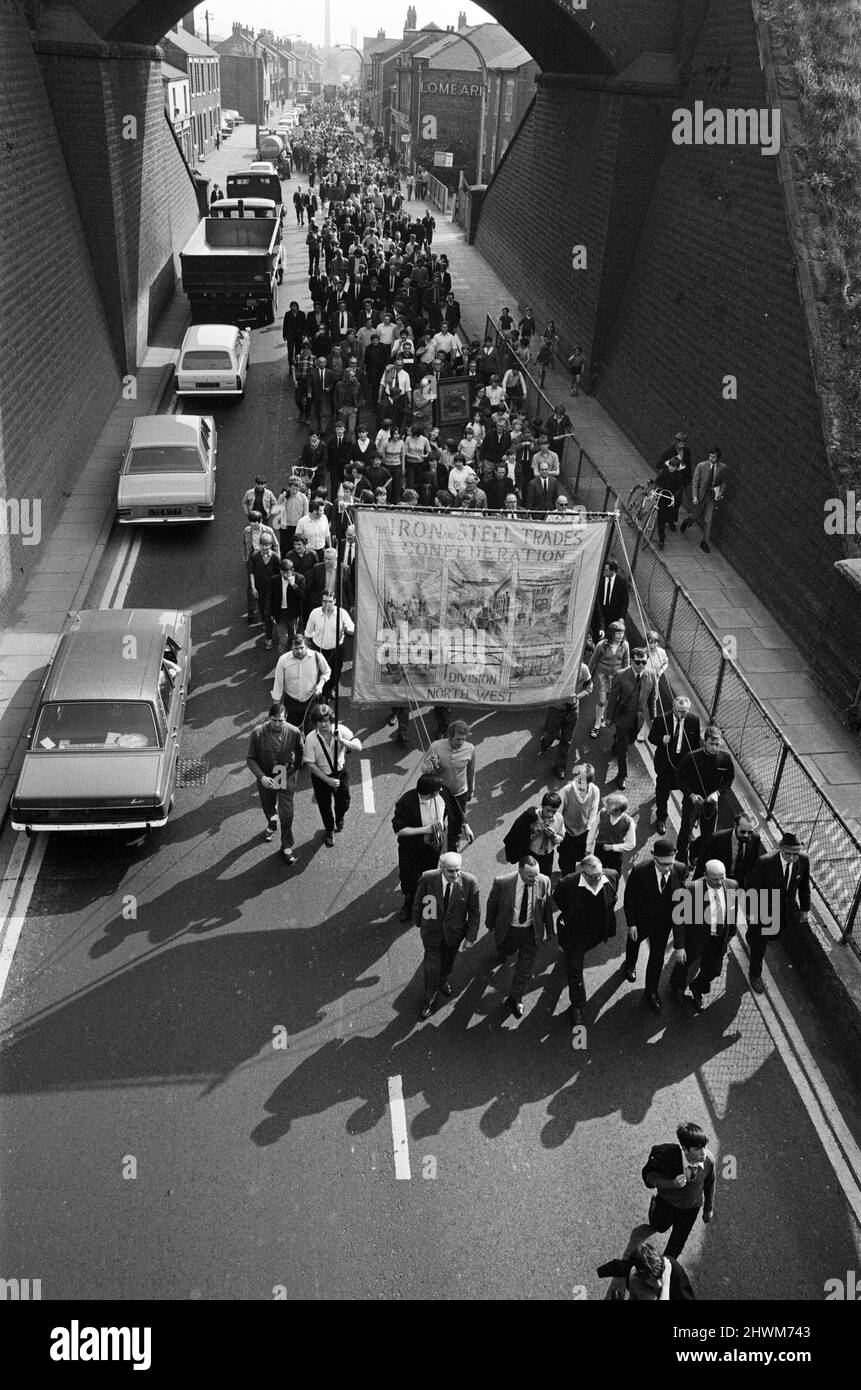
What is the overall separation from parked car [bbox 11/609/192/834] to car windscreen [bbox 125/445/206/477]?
19.9 feet

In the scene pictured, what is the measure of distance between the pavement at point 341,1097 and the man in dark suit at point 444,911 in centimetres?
51

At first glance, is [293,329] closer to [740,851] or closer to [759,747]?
[759,747]

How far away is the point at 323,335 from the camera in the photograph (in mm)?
22297

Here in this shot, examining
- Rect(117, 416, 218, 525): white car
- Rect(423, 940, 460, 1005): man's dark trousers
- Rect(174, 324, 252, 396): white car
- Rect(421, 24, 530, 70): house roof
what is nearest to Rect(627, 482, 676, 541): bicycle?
Rect(117, 416, 218, 525): white car

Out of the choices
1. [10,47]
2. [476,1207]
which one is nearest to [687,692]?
[476,1207]

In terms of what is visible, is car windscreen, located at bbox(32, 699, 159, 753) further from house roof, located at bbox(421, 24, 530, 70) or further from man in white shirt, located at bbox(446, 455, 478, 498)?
house roof, located at bbox(421, 24, 530, 70)

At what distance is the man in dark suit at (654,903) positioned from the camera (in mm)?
8125

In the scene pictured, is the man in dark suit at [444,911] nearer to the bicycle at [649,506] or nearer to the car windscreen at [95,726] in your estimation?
the car windscreen at [95,726]

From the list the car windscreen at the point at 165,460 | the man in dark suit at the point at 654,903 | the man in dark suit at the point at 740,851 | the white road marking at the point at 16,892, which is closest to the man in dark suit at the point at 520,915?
the man in dark suit at the point at 654,903

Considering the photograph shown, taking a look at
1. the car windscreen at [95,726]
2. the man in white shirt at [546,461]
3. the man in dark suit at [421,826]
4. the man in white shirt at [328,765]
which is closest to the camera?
the man in dark suit at [421,826]

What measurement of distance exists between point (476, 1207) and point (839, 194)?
15.9 meters

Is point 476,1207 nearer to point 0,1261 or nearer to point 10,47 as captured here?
point 0,1261

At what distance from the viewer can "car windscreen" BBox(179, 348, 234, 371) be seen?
22.1 m
